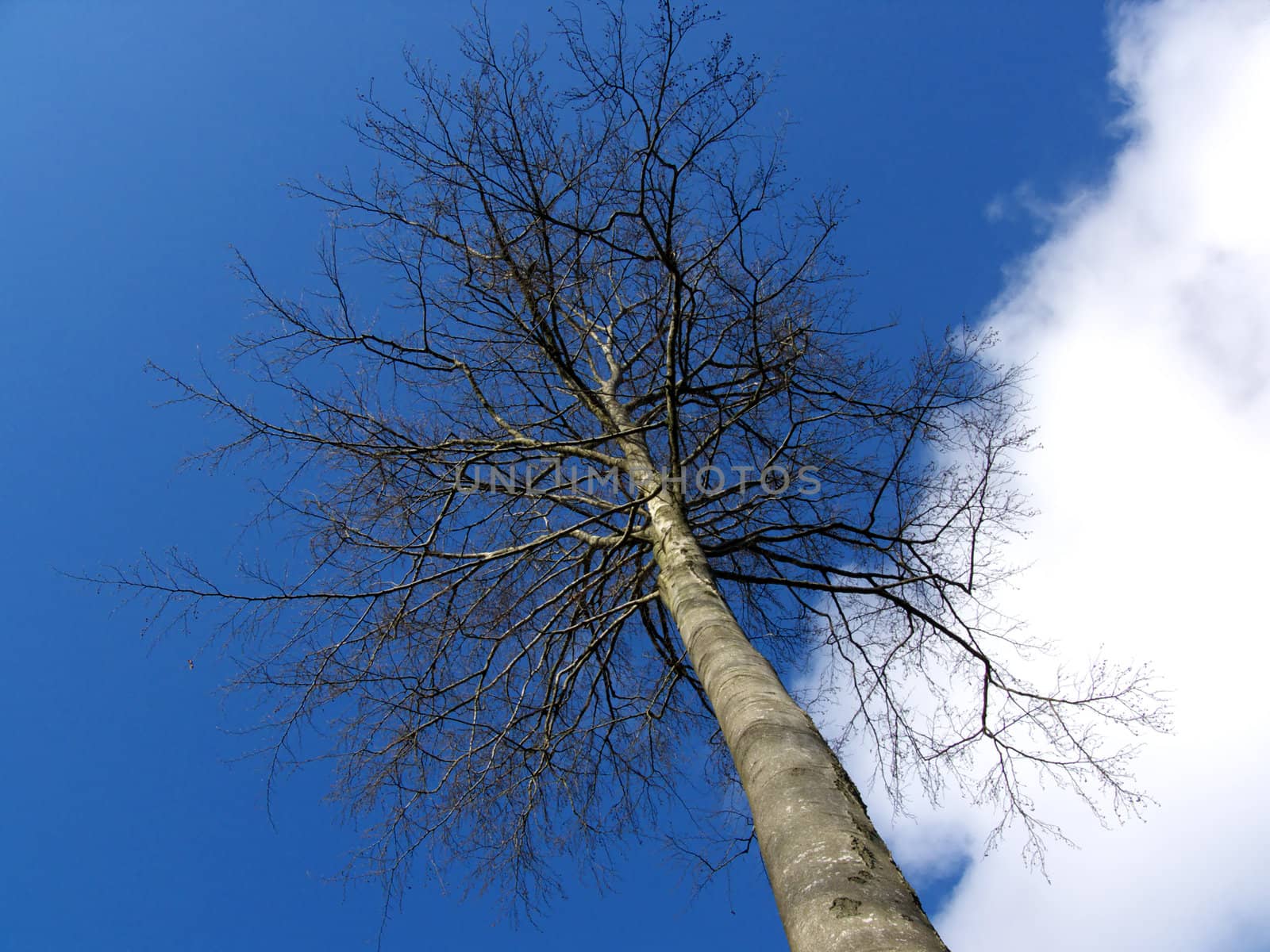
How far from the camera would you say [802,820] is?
1.88 metres

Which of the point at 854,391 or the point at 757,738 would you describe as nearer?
the point at 757,738

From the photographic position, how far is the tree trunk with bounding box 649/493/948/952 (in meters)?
1.52

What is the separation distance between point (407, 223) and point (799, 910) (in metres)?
3.69

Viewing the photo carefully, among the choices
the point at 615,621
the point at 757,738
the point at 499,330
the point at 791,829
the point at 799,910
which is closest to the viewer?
the point at 799,910

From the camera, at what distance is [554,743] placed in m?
4.45

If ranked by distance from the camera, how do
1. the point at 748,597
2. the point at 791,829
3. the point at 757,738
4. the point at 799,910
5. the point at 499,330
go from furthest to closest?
the point at 748,597, the point at 499,330, the point at 757,738, the point at 791,829, the point at 799,910

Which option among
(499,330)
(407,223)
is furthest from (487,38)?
(499,330)

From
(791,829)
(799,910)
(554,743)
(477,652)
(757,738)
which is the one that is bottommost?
(799,910)

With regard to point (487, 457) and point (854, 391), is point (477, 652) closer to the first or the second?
point (487, 457)

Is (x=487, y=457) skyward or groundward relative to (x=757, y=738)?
skyward

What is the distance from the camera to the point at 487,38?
3533 mm

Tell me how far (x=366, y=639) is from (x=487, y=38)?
3203 mm

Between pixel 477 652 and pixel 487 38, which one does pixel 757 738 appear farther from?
pixel 487 38

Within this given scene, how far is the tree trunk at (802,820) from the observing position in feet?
5.00
